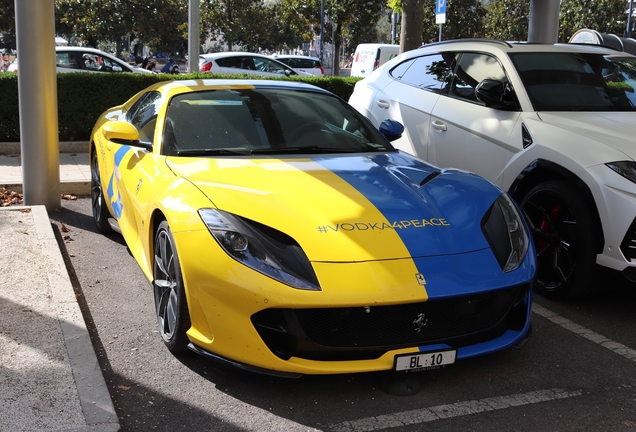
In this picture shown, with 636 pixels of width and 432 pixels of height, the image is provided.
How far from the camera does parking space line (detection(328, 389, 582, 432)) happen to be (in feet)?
10.6

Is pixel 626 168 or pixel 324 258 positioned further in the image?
pixel 626 168

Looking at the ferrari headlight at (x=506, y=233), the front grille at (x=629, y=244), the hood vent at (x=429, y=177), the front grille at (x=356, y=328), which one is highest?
the hood vent at (x=429, y=177)

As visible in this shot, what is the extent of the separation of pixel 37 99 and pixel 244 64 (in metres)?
16.7

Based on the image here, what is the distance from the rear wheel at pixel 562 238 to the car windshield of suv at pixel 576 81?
813 mm

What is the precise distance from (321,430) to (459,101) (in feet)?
12.3

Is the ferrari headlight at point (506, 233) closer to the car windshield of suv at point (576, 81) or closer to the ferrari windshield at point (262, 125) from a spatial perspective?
the ferrari windshield at point (262, 125)

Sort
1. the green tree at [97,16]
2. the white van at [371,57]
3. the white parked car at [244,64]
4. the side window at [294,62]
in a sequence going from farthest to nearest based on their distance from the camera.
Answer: the green tree at [97,16] < the side window at [294,62] < the white van at [371,57] < the white parked car at [244,64]

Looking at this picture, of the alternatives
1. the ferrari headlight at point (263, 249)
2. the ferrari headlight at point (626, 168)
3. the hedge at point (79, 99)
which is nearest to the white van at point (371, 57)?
the hedge at point (79, 99)

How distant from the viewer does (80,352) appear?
369cm

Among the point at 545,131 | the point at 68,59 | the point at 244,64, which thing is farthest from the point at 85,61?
the point at 545,131

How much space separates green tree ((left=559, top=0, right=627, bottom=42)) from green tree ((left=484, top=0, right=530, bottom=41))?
4.33 meters

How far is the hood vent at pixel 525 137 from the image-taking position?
5297mm

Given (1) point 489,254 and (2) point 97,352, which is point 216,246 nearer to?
(2) point 97,352

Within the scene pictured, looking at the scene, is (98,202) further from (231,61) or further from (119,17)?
(119,17)
